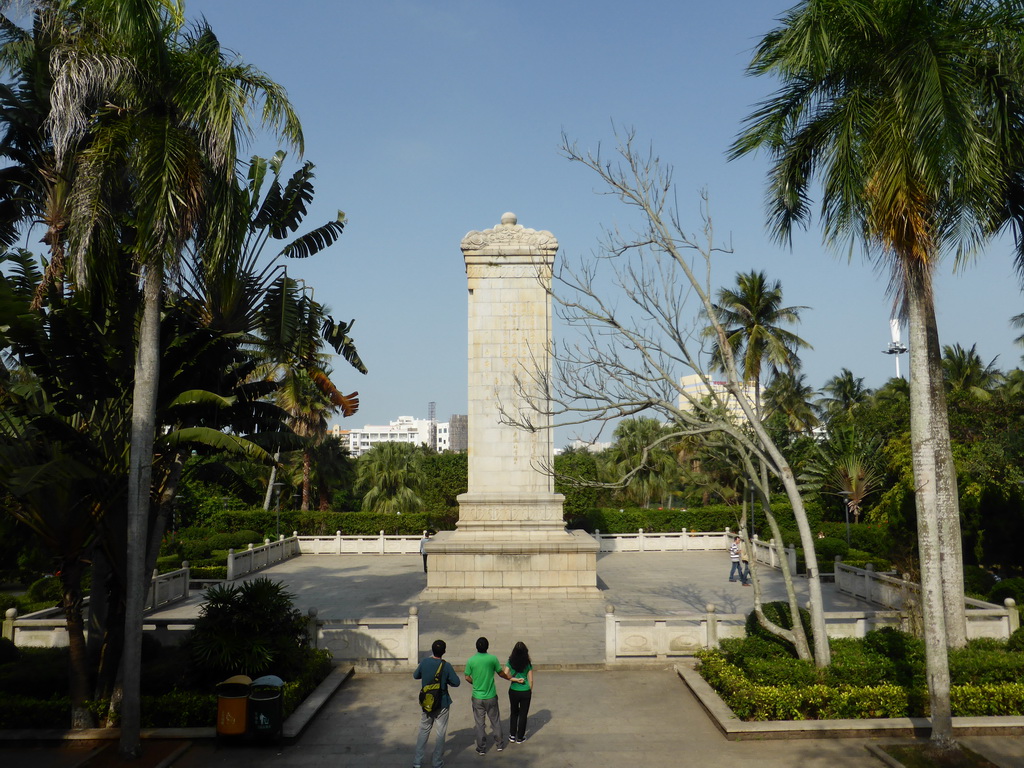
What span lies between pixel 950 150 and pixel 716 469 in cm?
3675

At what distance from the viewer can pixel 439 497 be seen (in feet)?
131

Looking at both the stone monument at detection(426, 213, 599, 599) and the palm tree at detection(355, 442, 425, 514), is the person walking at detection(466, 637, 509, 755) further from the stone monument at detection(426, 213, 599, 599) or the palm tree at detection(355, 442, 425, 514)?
the palm tree at detection(355, 442, 425, 514)

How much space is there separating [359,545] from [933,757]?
29062mm

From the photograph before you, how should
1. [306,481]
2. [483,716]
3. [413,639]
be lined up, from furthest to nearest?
1. [306,481]
2. [413,639]
3. [483,716]

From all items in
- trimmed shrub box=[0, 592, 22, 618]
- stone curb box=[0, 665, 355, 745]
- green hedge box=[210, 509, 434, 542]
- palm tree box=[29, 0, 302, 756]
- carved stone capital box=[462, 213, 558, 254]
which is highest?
carved stone capital box=[462, 213, 558, 254]

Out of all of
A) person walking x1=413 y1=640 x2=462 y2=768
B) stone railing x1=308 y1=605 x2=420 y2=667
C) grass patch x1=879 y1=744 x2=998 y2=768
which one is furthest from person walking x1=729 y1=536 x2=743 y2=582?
person walking x1=413 y1=640 x2=462 y2=768

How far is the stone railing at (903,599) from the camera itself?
14141 millimetres

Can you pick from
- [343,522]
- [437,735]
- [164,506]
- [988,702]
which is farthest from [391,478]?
[988,702]

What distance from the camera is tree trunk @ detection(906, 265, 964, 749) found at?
950cm

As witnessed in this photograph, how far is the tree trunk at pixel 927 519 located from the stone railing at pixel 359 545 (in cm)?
2736

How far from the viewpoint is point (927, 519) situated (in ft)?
32.7

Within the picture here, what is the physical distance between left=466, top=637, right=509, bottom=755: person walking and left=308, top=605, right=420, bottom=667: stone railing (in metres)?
4.25

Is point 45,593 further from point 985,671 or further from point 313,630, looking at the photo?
point 985,671

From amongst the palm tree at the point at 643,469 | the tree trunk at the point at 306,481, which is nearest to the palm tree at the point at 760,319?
the palm tree at the point at 643,469
